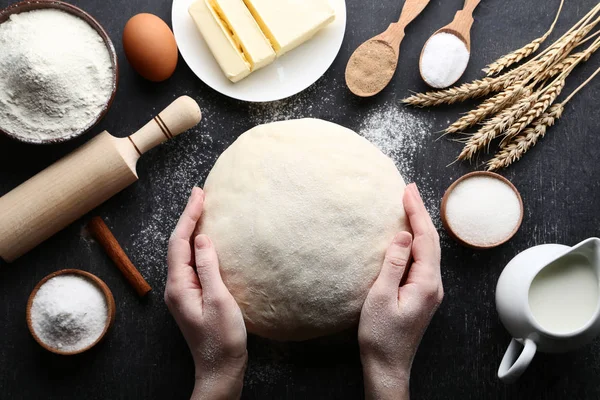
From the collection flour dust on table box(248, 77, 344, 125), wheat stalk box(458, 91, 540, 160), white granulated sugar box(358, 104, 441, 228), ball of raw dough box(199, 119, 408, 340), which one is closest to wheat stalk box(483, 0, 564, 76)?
wheat stalk box(458, 91, 540, 160)

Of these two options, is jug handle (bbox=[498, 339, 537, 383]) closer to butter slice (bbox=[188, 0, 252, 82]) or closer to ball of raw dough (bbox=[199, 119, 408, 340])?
ball of raw dough (bbox=[199, 119, 408, 340])

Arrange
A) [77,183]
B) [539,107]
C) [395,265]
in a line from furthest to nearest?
1. [539,107]
2. [77,183]
3. [395,265]

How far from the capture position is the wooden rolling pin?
1.67 meters

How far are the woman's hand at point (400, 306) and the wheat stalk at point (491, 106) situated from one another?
1.25ft

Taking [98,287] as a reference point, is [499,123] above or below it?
below

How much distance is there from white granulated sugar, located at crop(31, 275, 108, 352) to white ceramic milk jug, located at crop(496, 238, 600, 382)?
1190mm

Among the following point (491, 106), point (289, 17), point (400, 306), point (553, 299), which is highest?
point (289, 17)

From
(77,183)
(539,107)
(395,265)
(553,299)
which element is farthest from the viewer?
(539,107)

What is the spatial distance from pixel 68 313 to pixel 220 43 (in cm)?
94

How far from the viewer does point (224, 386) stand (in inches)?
60.6

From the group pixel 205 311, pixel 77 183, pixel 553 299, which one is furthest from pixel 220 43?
pixel 553 299

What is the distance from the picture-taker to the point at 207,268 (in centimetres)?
144

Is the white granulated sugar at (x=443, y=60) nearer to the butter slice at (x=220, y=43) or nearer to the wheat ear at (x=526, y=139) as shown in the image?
the wheat ear at (x=526, y=139)

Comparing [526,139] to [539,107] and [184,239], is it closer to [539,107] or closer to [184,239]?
[539,107]
